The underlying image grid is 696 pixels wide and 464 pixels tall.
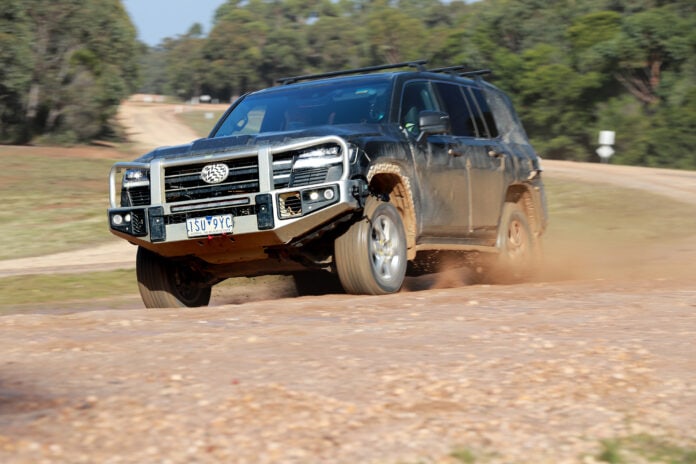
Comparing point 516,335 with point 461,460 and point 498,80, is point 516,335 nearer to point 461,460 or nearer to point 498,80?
point 461,460

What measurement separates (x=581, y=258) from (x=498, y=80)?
172 ft

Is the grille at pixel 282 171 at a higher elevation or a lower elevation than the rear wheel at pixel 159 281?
higher

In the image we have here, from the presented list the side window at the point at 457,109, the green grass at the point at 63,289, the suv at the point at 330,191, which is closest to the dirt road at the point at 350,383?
the suv at the point at 330,191

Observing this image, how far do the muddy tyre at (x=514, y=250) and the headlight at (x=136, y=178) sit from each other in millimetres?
3607

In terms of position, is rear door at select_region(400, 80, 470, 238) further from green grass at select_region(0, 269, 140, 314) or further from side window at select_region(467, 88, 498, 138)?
green grass at select_region(0, 269, 140, 314)

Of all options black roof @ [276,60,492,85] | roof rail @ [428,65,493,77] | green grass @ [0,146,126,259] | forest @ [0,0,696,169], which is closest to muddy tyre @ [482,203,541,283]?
roof rail @ [428,65,493,77]

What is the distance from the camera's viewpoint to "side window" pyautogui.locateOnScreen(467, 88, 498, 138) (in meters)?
10.7

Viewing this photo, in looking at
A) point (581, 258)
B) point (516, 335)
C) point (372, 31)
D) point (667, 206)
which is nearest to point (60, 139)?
point (667, 206)

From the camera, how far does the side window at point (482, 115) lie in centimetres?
1074

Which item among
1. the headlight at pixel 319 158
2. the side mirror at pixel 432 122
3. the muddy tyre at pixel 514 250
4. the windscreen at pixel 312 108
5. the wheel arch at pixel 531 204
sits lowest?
the muddy tyre at pixel 514 250

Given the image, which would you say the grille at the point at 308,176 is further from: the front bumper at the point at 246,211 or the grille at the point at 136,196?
the grille at the point at 136,196

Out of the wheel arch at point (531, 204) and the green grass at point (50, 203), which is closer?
the wheel arch at point (531, 204)

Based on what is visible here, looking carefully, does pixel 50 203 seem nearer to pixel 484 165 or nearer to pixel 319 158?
pixel 484 165

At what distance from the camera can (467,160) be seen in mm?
10070
